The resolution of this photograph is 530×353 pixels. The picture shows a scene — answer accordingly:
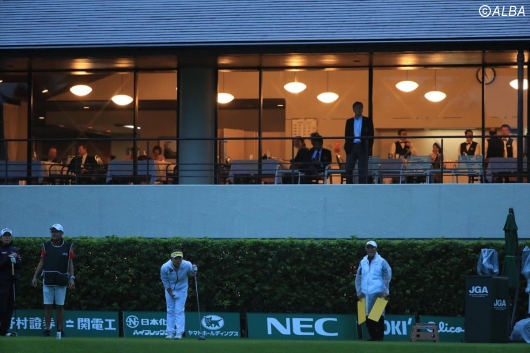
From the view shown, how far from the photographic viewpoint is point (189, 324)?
17.2 metres

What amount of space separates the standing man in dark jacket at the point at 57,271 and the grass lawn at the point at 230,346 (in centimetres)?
117

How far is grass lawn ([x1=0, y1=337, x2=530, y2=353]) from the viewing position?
1406 cm

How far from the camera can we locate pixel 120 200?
18.8m

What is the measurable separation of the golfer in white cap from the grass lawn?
95 cm

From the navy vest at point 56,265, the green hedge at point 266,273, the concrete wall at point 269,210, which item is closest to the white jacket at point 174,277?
the green hedge at point 266,273

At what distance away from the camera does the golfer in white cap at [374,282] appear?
1611cm

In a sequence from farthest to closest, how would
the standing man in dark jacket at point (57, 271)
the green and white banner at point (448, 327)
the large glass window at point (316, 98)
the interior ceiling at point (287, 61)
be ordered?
the large glass window at point (316, 98) < the interior ceiling at point (287, 61) < the green and white banner at point (448, 327) < the standing man in dark jacket at point (57, 271)

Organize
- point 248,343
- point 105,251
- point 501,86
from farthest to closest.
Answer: point 501,86 < point 105,251 < point 248,343

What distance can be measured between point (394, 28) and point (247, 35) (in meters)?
3.01

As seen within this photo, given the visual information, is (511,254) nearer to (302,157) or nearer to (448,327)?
(448,327)

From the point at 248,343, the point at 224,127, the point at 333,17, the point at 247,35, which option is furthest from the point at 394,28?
the point at 248,343

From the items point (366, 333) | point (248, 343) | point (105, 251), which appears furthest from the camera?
point (105, 251)

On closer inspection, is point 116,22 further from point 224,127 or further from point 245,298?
point 245,298

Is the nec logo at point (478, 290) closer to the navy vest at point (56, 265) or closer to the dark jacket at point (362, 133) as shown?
the dark jacket at point (362, 133)
